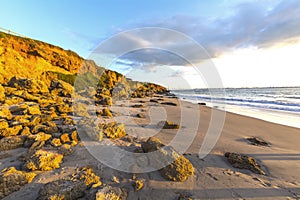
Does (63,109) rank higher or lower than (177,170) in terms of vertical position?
higher

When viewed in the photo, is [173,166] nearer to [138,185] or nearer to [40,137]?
[138,185]

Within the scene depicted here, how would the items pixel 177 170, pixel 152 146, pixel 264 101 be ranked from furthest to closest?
pixel 264 101 < pixel 152 146 < pixel 177 170

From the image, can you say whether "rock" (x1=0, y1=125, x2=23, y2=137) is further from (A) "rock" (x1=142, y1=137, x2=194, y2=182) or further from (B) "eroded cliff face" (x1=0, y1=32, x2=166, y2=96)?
(B) "eroded cliff face" (x1=0, y1=32, x2=166, y2=96)

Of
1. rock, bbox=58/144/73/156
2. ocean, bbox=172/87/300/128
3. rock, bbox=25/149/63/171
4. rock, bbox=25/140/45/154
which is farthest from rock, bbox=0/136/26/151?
ocean, bbox=172/87/300/128

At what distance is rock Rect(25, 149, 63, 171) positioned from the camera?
3104 mm

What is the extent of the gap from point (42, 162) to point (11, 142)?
5.76 ft

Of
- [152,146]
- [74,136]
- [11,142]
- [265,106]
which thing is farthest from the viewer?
[265,106]

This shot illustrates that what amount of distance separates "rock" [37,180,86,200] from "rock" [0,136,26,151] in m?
2.56

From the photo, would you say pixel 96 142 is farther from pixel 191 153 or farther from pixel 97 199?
pixel 191 153

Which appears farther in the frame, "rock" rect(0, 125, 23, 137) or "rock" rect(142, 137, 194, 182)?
"rock" rect(0, 125, 23, 137)

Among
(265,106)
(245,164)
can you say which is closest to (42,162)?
(245,164)

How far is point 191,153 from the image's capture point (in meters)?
4.25

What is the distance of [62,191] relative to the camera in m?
2.30

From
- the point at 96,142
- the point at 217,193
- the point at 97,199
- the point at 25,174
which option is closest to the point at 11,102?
the point at 96,142
